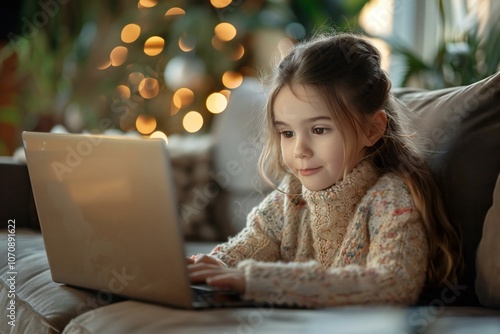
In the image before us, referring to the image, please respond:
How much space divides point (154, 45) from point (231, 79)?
1.48 feet

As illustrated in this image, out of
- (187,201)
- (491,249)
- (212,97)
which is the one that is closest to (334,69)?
(491,249)

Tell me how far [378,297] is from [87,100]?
9.99ft

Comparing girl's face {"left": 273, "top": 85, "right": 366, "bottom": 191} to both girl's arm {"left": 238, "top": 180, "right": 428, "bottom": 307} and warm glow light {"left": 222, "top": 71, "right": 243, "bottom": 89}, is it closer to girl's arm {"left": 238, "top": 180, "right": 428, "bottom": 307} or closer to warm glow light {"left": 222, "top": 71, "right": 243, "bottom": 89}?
girl's arm {"left": 238, "top": 180, "right": 428, "bottom": 307}

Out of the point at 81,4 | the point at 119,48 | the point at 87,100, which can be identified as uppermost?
the point at 81,4

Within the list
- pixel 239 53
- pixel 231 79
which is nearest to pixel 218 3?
pixel 239 53

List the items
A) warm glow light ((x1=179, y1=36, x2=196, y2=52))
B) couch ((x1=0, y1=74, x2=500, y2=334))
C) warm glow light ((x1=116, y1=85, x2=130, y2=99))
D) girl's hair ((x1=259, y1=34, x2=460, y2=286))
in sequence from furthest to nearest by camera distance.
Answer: warm glow light ((x1=116, y1=85, x2=130, y2=99)) < warm glow light ((x1=179, y1=36, x2=196, y2=52)) < girl's hair ((x1=259, y1=34, x2=460, y2=286)) < couch ((x1=0, y1=74, x2=500, y2=334))

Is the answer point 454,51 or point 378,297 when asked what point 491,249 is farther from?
point 454,51

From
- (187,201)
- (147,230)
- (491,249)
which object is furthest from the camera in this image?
(187,201)

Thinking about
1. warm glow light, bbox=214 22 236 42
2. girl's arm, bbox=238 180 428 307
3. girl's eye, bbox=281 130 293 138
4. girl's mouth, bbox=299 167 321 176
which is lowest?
girl's arm, bbox=238 180 428 307

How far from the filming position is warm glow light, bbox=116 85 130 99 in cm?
394

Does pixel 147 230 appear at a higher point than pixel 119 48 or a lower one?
lower

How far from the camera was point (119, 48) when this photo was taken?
12.9ft

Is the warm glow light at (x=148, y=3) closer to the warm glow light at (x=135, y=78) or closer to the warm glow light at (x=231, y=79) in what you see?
the warm glow light at (x=135, y=78)

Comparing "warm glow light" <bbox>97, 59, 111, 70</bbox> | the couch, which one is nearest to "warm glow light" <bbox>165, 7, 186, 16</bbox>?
"warm glow light" <bbox>97, 59, 111, 70</bbox>
